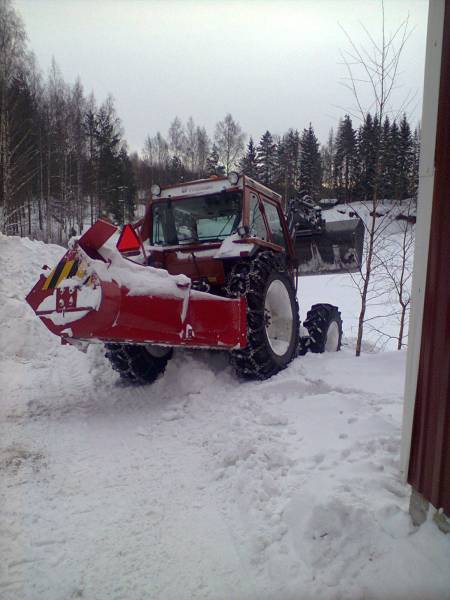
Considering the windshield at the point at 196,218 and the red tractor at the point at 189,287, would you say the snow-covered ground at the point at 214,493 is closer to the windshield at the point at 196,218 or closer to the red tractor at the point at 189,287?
the red tractor at the point at 189,287

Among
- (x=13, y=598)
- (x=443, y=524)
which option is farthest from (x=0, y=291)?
(x=443, y=524)

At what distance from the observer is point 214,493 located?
7.60ft

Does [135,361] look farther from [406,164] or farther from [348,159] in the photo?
[348,159]

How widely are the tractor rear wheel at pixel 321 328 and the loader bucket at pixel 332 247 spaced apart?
102 cm

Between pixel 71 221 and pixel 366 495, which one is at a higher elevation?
pixel 71 221

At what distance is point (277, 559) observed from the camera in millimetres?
1765

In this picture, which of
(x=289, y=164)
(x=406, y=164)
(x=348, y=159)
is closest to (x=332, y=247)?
(x=406, y=164)

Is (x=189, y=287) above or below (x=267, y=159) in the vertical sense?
below

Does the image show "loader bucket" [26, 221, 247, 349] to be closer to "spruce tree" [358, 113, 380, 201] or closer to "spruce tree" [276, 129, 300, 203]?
"spruce tree" [358, 113, 380, 201]

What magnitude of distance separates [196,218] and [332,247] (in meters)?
2.99

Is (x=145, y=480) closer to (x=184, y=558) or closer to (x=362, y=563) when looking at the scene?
(x=184, y=558)

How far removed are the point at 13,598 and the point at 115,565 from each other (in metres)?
0.40

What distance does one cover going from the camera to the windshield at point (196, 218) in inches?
174

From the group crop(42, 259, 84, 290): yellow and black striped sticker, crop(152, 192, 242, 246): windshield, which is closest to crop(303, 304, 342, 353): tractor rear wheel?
crop(152, 192, 242, 246): windshield
